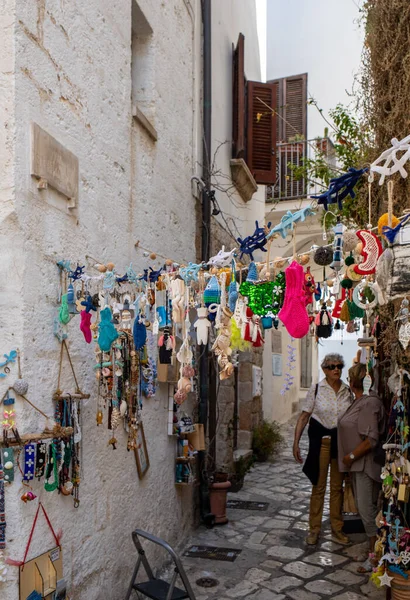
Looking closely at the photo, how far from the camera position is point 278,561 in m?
5.32

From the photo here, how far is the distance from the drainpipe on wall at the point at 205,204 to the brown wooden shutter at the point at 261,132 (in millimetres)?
1931

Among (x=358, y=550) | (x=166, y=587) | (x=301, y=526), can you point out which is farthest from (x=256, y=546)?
(x=166, y=587)

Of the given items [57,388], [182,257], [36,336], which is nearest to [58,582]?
[57,388]

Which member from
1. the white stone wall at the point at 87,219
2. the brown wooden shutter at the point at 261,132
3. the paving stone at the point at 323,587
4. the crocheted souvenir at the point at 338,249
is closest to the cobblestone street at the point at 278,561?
the paving stone at the point at 323,587

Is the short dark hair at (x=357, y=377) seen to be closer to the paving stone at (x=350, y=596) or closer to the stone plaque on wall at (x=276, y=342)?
the paving stone at (x=350, y=596)

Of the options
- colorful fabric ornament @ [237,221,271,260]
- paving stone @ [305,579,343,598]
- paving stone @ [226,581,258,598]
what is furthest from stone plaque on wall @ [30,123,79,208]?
paving stone @ [305,579,343,598]

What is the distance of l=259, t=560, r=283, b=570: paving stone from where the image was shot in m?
5.17

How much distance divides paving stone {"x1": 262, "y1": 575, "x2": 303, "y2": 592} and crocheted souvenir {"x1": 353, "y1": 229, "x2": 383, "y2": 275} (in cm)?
313

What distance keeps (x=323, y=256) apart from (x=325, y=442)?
3.37 m

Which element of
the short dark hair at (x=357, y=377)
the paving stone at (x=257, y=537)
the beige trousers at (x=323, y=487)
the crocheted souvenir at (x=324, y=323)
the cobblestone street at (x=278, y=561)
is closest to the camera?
the crocheted souvenir at (x=324, y=323)

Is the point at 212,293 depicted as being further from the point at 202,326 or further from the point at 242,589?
the point at 242,589

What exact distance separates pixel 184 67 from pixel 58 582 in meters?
4.93

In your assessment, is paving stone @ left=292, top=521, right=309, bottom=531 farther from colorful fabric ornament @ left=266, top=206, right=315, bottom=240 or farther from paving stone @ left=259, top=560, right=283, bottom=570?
colorful fabric ornament @ left=266, top=206, right=315, bottom=240

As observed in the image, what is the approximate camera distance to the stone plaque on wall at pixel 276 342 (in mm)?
12637
